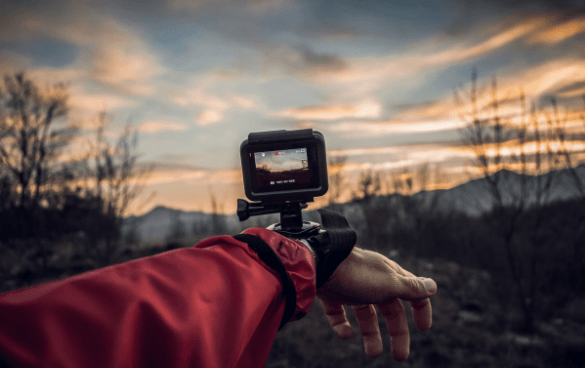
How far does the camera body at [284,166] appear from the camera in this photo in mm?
1241

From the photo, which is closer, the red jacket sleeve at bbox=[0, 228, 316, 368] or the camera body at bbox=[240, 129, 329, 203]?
the red jacket sleeve at bbox=[0, 228, 316, 368]

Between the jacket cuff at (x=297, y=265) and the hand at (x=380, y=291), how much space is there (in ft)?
0.68

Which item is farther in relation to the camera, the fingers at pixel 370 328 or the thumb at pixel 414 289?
the fingers at pixel 370 328

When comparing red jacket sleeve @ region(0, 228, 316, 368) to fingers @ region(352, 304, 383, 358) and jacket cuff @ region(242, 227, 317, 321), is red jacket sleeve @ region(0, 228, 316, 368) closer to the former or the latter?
jacket cuff @ region(242, 227, 317, 321)

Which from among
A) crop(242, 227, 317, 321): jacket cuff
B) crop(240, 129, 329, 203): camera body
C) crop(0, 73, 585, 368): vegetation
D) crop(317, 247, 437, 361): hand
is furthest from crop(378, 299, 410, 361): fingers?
crop(0, 73, 585, 368): vegetation

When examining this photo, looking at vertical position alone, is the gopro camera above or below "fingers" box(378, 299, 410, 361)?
above

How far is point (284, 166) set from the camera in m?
1.29

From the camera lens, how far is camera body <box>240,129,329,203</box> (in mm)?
1241

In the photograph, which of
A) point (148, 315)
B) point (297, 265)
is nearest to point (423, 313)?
point (297, 265)

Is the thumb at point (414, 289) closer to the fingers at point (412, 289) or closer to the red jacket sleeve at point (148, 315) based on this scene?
the fingers at point (412, 289)

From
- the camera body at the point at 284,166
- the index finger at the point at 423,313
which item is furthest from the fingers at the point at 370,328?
the camera body at the point at 284,166

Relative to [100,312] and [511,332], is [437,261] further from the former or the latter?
[100,312]

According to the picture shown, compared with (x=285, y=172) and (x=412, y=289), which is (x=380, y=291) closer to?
(x=412, y=289)

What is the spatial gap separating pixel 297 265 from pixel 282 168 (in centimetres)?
46
